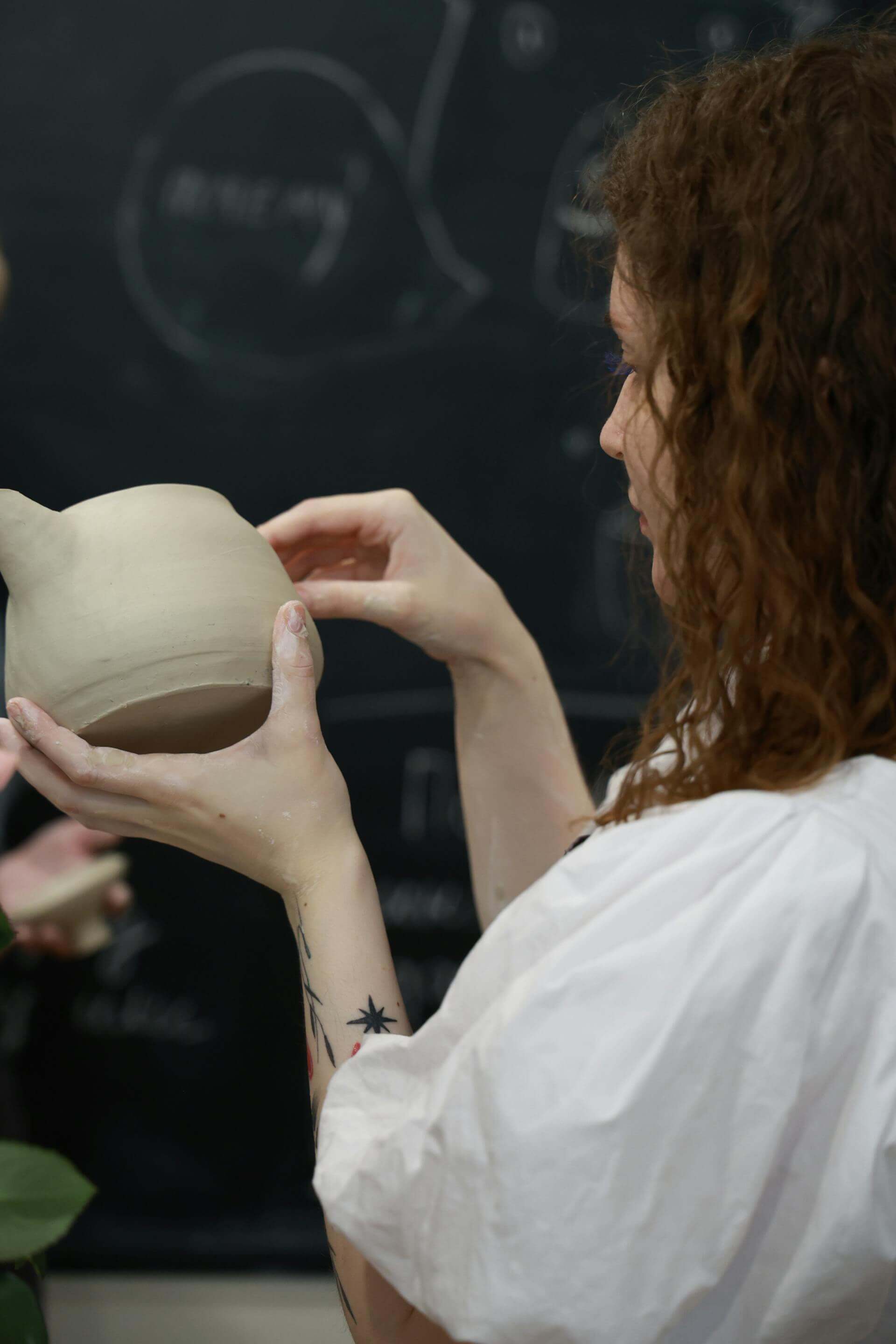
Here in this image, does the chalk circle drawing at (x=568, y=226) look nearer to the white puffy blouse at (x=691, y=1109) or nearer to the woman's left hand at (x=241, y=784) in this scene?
the woman's left hand at (x=241, y=784)

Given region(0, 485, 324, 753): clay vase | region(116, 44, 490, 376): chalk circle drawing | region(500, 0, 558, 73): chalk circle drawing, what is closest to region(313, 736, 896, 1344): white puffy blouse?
region(0, 485, 324, 753): clay vase

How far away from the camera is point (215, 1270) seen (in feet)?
4.92

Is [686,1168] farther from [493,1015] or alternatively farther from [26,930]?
[26,930]

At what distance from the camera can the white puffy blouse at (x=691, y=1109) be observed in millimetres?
467

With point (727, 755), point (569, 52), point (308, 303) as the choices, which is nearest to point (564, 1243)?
point (727, 755)

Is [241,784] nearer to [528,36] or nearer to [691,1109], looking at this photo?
[691,1109]

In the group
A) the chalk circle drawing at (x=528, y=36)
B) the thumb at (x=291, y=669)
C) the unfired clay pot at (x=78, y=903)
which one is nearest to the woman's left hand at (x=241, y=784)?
the thumb at (x=291, y=669)

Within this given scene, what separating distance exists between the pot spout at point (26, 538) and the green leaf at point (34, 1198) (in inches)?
13.8

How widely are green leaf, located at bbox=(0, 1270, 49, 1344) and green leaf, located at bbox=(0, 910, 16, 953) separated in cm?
19

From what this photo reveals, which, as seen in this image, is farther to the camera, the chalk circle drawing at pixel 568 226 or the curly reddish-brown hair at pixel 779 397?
the chalk circle drawing at pixel 568 226

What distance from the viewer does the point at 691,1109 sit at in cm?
47

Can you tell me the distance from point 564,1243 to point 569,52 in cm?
134

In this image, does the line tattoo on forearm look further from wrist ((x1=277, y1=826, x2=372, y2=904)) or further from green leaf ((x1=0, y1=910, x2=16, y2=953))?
green leaf ((x1=0, y1=910, x2=16, y2=953))

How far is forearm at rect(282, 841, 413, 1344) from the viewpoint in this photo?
0.66 m
